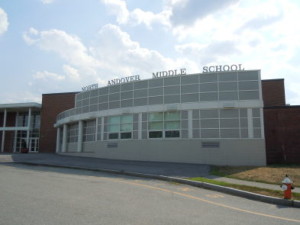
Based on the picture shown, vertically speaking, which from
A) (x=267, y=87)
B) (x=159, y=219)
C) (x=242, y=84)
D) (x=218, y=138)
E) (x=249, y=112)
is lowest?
(x=159, y=219)

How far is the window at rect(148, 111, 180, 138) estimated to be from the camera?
25172 mm

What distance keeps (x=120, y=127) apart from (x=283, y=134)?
1497 cm

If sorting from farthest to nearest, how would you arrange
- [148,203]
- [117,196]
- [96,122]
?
[96,122]
[117,196]
[148,203]

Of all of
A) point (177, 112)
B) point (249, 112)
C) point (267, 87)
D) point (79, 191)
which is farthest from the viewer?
point (267, 87)

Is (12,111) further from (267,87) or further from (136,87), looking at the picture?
(267,87)

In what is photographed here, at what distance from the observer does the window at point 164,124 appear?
25.2 metres

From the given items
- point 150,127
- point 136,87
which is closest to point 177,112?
point 150,127

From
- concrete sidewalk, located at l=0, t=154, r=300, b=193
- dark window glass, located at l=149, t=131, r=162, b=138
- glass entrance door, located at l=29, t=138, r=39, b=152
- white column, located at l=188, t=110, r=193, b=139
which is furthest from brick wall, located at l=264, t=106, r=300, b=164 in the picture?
glass entrance door, located at l=29, t=138, r=39, b=152

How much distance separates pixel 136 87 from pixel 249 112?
1053cm

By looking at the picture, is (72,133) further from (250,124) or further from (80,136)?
(250,124)

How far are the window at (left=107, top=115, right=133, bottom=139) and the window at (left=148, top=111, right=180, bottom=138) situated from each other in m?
2.18

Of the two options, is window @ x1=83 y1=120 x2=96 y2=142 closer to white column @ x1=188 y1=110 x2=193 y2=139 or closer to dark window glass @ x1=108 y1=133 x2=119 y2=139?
dark window glass @ x1=108 y1=133 x2=119 y2=139

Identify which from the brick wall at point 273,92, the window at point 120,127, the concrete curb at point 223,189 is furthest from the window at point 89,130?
the brick wall at point 273,92

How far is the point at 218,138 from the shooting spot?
2353cm
